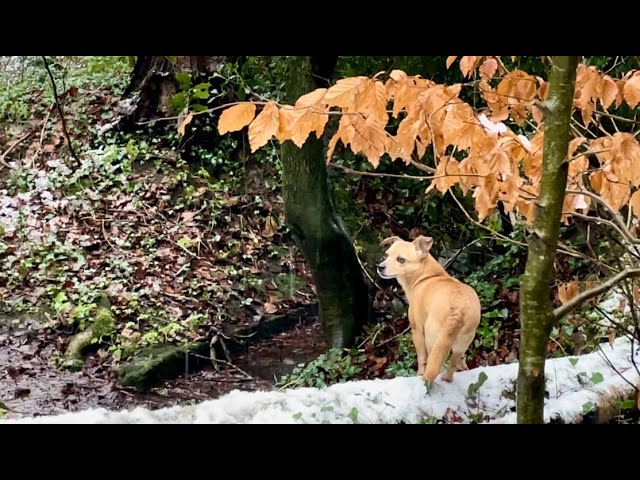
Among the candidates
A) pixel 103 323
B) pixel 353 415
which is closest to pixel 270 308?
pixel 103 323

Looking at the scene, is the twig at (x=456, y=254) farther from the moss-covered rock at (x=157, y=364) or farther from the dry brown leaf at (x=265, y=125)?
the dry brown leaf at (x=265, y=125)

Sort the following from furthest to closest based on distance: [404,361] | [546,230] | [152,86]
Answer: [152,86] → [404,361] → [546,230]

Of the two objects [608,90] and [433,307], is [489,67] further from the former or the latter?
[433,307]

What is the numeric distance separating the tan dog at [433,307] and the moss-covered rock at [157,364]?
1368mm

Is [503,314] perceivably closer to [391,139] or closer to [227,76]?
[391,139]

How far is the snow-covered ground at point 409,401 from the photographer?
163 cm

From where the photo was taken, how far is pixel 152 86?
435 centimetres

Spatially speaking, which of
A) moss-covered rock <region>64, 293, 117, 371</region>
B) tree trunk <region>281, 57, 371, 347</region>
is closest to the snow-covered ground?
tree trunk <region>281, 57, 371, 347</region>

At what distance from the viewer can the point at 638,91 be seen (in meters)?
1.65

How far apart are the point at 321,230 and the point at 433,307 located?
134cm

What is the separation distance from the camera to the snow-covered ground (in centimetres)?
163

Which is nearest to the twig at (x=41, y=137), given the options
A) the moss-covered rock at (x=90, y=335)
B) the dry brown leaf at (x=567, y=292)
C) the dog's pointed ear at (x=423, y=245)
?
the moss-covered rock at (x=90, y=335)
